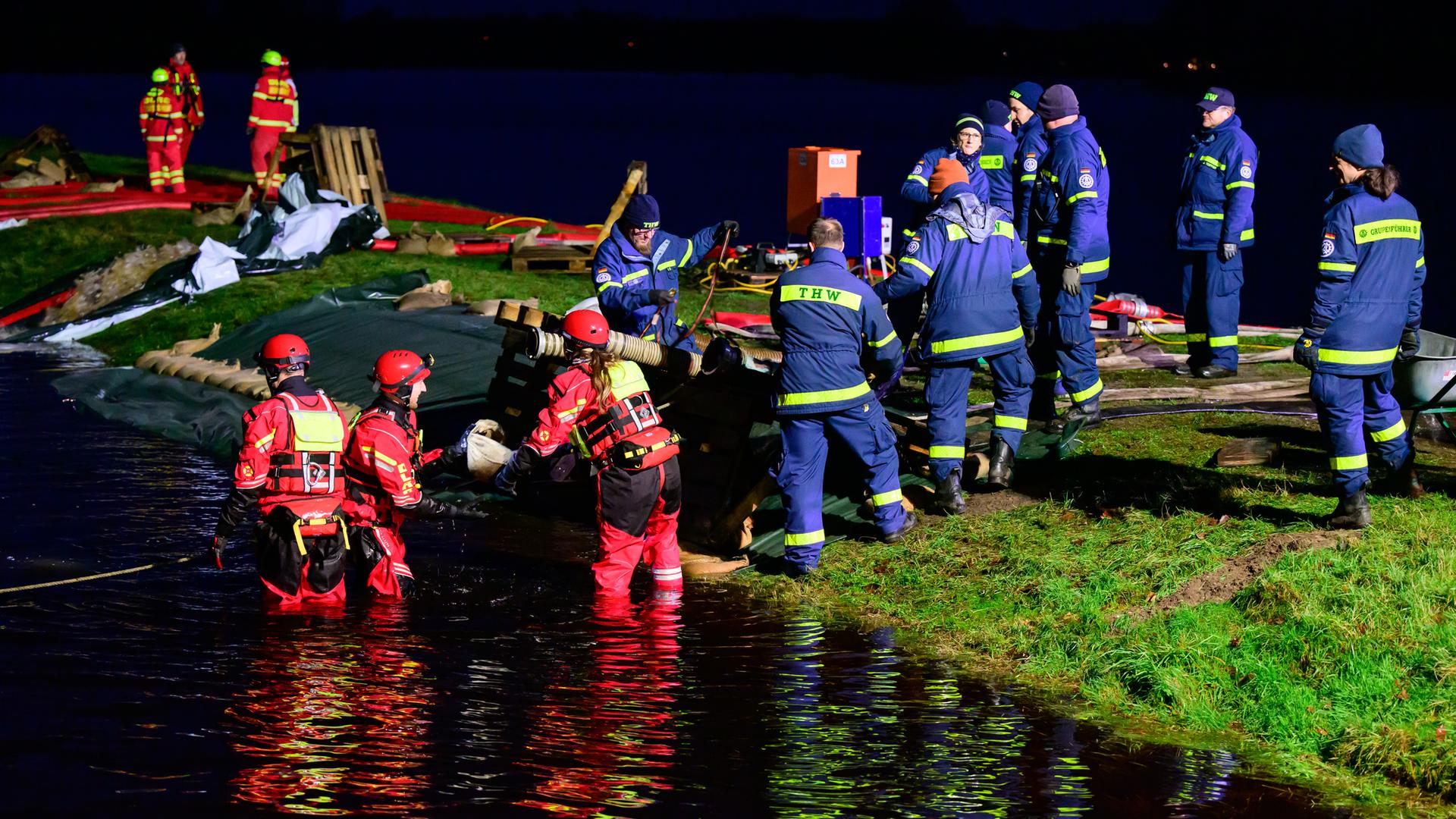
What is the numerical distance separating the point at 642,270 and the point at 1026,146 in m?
3.03

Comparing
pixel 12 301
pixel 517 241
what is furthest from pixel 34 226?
pixel 517 241

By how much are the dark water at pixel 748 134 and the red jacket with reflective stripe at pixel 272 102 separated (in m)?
8.76

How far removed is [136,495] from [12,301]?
9034 mm

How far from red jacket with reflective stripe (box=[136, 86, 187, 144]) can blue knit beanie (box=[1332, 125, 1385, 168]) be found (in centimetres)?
1693

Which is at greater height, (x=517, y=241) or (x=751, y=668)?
(x=517, y=241)

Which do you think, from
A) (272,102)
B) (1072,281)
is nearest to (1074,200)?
(1072,281)

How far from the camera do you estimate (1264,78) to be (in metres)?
42.1

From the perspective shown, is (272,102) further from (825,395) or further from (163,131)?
(825,395)

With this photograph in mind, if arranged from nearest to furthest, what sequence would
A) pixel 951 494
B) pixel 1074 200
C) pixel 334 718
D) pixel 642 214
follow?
pixel 334 718 < pixel 951 494 < pixel 642 214 < pixel 1074 200

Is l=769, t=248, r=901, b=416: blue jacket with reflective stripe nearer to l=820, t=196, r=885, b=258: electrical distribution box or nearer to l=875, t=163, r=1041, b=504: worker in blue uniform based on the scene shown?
l=875, t=163, r=1041, b=504: worker in blue uniform

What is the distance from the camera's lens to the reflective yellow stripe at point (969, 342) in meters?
8.59

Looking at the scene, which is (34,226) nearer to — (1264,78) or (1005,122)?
(1005,122)

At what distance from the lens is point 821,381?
26.3 ft

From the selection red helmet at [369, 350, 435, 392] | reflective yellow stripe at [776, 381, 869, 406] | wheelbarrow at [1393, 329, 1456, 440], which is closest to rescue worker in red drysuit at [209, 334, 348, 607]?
red helmet at [369, 350, 435, 392]
